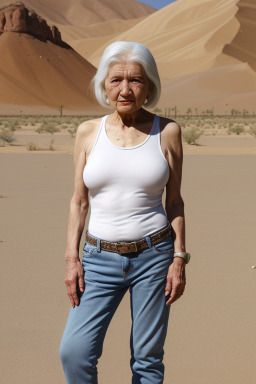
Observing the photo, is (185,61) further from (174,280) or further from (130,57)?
(174,280)

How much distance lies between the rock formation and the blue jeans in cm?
9761

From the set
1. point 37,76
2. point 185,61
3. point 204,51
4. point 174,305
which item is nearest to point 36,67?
point 37,76

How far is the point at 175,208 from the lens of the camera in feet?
11.0

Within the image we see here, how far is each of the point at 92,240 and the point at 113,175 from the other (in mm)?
327

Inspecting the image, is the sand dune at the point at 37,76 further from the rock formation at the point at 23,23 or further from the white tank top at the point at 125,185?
the white tank top at the point at 125,185

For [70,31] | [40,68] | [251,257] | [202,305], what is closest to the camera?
[202,305]

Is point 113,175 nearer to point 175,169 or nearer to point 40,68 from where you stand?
point 175,169

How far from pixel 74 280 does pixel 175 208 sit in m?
0.60

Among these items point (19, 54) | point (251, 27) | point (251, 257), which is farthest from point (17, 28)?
point (251, 257)

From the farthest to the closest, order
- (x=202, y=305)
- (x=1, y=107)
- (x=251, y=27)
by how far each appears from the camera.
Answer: (x=251, y=27) < (x=1, y=107) < (x=202, y=305)

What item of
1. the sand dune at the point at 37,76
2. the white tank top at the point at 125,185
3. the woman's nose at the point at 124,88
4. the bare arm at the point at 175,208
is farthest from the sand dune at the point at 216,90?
the white tank top at the point at 125,185

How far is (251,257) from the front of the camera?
7551 millimetres

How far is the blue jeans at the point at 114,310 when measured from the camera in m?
3.05

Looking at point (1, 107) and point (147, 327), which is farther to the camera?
point (1, 107)
